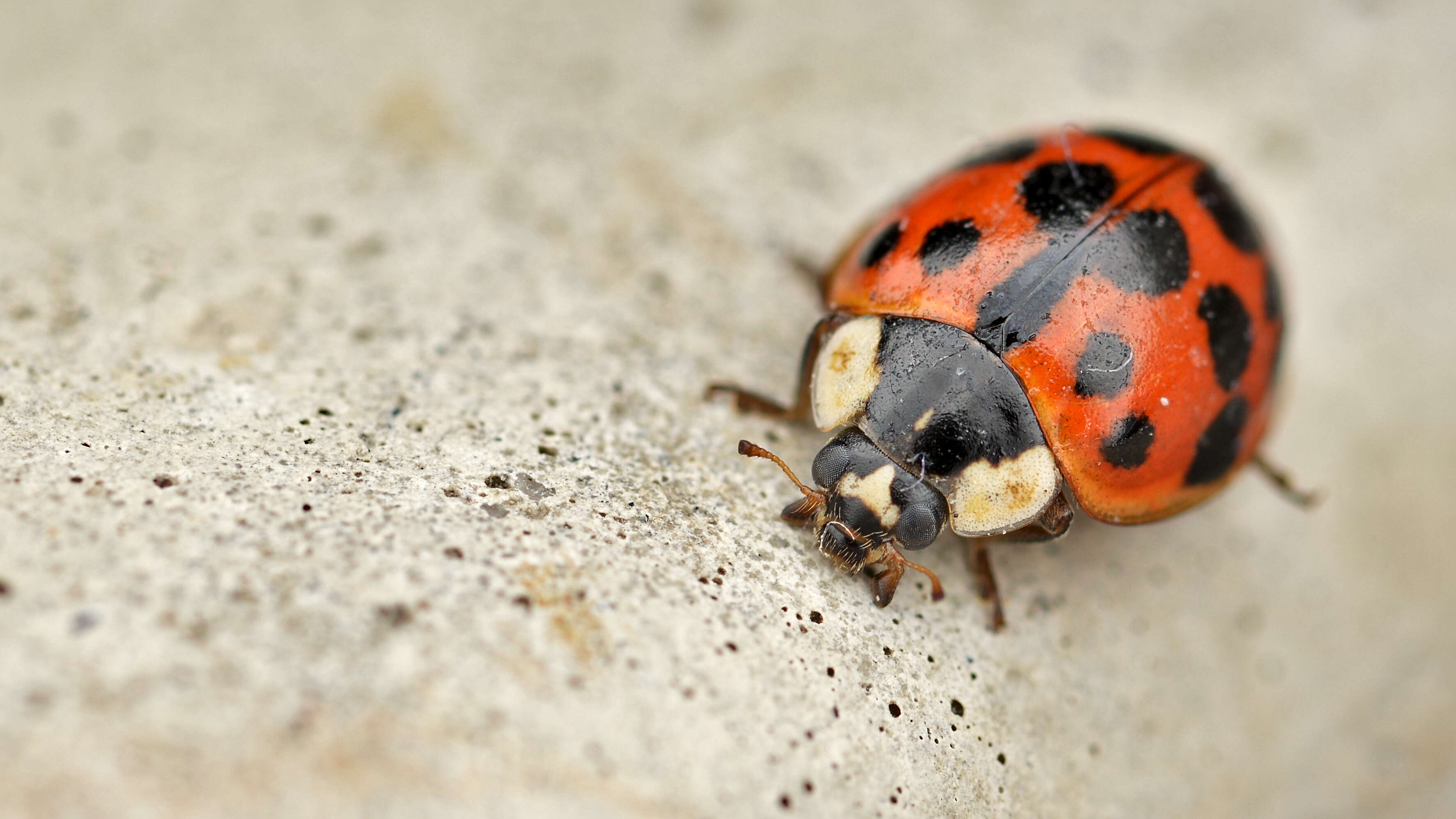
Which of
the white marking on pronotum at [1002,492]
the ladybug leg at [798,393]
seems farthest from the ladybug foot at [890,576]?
the ladybug leg at [798,393]

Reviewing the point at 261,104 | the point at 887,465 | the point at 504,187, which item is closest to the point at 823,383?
the point at 887,465

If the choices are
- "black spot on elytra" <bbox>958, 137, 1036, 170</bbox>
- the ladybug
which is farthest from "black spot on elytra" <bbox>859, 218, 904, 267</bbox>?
"black spot on elytra" <bbox>958, 137, 1036, 170</bbox>

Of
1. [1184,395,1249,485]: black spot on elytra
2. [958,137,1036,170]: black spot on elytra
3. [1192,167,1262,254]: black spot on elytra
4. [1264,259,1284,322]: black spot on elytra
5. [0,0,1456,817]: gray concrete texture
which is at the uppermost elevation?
[1192,167,1262,254]: black spot on elytra

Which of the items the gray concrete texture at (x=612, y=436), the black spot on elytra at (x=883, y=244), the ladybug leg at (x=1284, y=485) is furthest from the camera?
the ladybug leg at (x=1284, y=485)

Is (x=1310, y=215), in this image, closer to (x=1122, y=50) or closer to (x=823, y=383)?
(x=1122, y=50)

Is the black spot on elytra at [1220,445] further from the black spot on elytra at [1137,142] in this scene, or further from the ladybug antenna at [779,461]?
the ladybug antenna at [779,461]

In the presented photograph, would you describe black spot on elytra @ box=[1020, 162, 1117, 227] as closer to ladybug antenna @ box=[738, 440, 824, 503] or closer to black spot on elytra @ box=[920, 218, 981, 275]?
black spot on elytra @ box=[920, 218, 981, 275]

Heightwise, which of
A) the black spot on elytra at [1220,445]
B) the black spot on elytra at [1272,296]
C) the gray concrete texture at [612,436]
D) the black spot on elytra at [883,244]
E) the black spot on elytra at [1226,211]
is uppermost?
the black spot on elytra at [1226,211]
